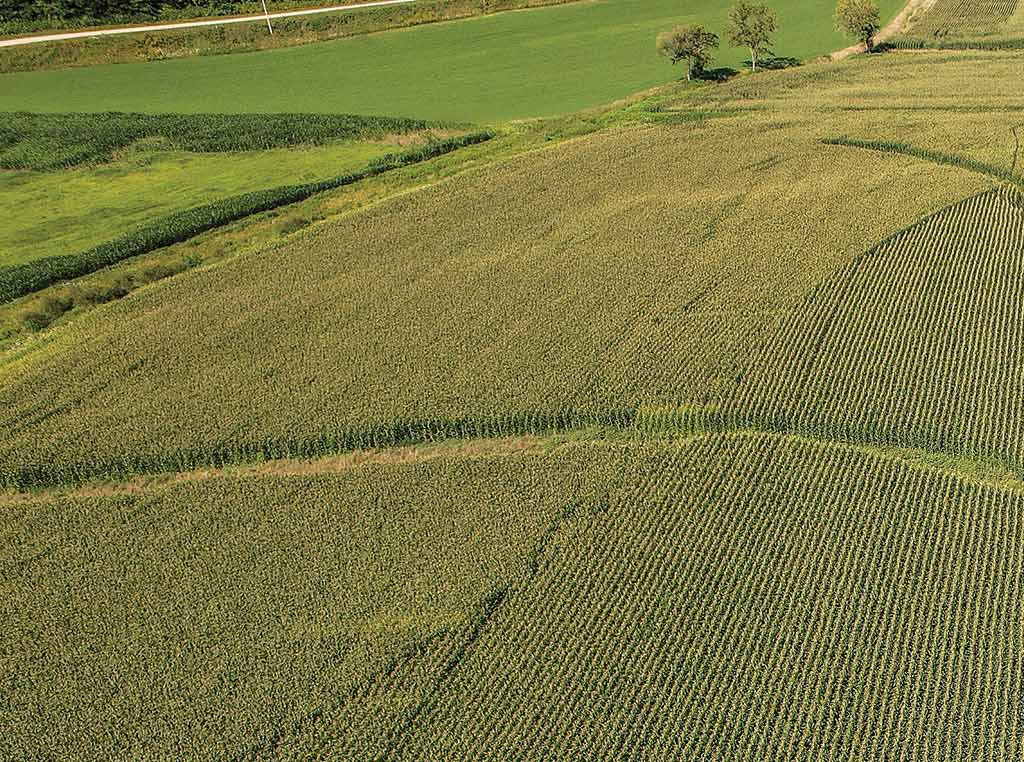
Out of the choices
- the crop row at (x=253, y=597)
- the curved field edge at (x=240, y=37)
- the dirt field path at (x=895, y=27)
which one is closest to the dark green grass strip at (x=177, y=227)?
the crop row at (x=253, y=597)

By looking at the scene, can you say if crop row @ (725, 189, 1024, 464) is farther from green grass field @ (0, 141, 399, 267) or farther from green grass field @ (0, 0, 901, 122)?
green grass field @ (0, 141, 399, 267)

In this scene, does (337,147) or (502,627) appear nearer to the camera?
(502,627)

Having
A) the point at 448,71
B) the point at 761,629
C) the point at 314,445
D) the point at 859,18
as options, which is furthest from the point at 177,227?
the point at 859,18

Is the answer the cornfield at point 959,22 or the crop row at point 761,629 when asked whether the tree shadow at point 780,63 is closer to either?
the cornfield at point 959,22

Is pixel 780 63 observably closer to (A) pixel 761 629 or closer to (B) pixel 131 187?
(B) pixel 131 187

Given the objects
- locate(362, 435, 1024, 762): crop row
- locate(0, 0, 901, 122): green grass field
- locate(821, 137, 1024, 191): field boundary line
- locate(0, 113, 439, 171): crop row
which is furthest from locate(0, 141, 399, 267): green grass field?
locate(362, 435, 1024, 762): crop row

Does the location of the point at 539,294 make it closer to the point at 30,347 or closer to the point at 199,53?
the point at 30,347

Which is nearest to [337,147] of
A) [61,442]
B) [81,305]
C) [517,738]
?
[81,305]

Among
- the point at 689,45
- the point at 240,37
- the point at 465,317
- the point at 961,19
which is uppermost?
the point at 240,37
